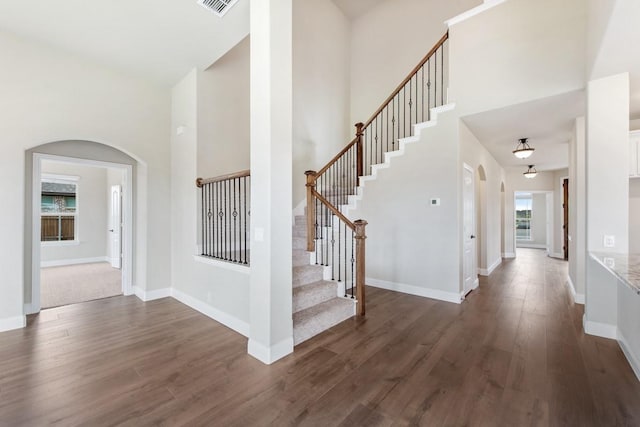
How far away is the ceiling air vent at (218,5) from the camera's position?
9.35ft

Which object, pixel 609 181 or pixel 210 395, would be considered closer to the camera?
pixel 210 395

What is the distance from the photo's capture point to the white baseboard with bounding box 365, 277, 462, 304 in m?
4.19

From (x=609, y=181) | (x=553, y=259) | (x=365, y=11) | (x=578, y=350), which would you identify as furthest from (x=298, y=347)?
(x=553, y=259)

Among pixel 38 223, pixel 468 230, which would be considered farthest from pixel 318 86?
pixel 38 223

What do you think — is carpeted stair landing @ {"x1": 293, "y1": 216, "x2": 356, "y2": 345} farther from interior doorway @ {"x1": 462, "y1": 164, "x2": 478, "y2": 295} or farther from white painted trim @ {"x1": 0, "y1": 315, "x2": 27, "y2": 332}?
white painted trim @ {"x1": 0, "y1": 315, "x2": 27, "y2": 332}

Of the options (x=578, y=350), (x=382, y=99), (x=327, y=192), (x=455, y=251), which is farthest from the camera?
(x=382, y=99)

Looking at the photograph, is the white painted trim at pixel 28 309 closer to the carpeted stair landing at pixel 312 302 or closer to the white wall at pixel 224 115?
the white wall at pixel 224 115

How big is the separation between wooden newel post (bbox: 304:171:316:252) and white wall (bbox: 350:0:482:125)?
387cm

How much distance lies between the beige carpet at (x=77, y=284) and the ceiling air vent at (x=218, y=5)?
454 cm

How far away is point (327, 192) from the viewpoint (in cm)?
553

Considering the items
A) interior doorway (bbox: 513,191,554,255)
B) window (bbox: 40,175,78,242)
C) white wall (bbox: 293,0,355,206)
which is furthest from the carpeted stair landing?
interior doorway (bbox: 513,191,554,255)

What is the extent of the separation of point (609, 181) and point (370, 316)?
3037 millimetres

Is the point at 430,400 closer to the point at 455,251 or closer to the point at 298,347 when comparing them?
the point at 298,347

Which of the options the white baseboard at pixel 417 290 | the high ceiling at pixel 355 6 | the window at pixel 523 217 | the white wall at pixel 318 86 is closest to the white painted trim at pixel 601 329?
the white baseboard at pixel 417 290
